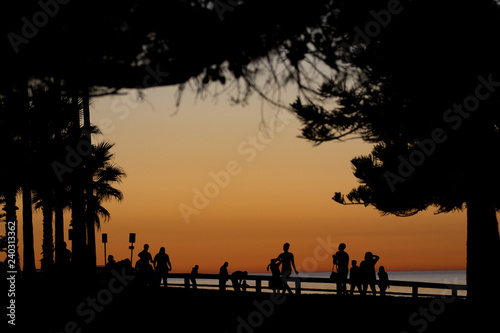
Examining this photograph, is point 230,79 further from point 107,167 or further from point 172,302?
point 107,167

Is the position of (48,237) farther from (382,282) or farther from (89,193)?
(382,282)

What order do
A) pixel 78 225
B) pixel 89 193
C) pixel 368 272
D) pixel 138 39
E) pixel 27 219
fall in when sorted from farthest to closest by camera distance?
pixel 89 193 → pixel 27 219 → pixel 78 225 → pixel 368 272 → pixel 138 39

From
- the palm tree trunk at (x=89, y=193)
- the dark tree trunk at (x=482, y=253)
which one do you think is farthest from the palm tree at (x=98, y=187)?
the dark tree trunk at (x=482, y=253)

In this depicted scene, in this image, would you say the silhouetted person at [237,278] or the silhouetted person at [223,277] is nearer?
the silhouetted person at [223,277]

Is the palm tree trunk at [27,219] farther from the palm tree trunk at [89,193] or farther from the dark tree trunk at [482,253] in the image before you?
the dark tree trunk at [482,253]

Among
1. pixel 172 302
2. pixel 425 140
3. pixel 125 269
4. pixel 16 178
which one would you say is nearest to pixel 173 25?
pixel 172 302

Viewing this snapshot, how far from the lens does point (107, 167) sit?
1401 inches

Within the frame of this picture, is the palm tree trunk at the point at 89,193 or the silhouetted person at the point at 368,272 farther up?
the palm tree trunk at the point at 89,193

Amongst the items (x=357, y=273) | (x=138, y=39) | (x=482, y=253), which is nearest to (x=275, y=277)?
(x=357, y=273)

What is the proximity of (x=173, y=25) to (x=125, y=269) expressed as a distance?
2283 centimetres

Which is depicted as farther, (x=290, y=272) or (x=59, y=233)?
(x=59, y=233)

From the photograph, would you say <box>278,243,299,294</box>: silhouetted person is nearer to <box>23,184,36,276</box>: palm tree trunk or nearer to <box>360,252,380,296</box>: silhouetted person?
<box>360,252,380,296</box>: silhouetted person

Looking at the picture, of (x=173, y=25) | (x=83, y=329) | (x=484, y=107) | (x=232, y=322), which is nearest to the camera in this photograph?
(x=173, y=25)

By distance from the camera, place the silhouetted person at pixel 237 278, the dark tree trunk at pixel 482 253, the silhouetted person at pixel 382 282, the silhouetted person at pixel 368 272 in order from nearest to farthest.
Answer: the dark tree trunk at pixel 482 253, the silhouetted person at pixel 368 272, the silhouetted person at pixel 382 282, the silhouetted person at pixel 237 278
